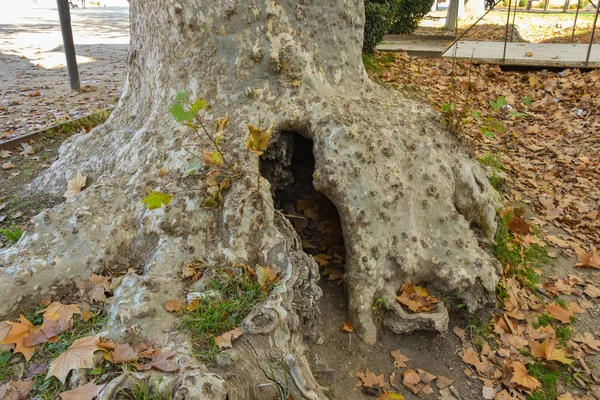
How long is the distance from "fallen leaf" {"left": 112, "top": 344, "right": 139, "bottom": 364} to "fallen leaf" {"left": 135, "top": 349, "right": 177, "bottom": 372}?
0.06m

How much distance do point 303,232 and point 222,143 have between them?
104cm

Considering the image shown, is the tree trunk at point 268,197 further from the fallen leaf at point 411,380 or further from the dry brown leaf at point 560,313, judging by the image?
the dry brown leaf at point 560,313

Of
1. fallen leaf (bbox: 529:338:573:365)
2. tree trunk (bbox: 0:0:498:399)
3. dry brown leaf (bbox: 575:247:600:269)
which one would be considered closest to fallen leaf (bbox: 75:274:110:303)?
tree trunk (bbox: 0:0:498:399)

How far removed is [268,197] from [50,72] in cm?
932

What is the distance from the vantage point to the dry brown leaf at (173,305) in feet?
8.60

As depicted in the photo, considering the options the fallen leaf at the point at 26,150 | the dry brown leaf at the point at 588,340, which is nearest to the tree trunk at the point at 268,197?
the dry brown leaf at the point at 588,340

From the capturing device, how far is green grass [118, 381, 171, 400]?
210cm

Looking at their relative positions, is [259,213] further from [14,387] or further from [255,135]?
[14,387]

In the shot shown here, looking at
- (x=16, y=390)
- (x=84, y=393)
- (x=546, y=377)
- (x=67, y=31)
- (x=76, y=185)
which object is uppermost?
(x=67, y=31)

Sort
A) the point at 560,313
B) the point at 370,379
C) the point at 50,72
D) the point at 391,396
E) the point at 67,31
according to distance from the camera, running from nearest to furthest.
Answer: the point at 391,396, the point at 370,379, the point at 560,313, the point at 67,31, the point at 50,72

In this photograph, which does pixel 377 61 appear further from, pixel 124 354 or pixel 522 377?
pixel 124 354

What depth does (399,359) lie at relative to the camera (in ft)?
10.3

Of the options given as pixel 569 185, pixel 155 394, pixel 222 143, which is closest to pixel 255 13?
pixel 222 143

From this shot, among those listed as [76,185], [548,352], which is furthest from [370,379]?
[76,185]
